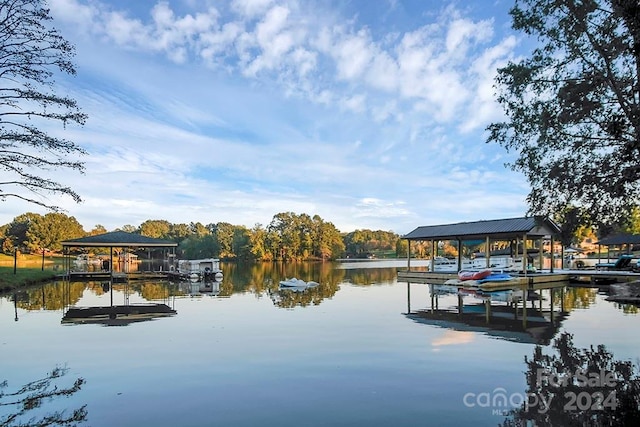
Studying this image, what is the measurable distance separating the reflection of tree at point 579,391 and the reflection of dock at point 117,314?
36.2ft

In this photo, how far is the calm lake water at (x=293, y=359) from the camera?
5906 millimetres

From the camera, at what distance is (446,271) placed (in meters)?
31.8

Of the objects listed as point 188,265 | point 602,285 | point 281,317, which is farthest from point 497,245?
point 281,317

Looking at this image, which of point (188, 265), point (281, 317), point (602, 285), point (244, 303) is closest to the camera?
point (281, 317)

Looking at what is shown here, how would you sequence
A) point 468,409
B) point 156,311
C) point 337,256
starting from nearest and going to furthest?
1. point 468,409
2. point 156,311
3. point 337,256

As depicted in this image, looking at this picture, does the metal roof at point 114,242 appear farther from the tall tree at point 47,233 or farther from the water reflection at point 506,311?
the tall tree at point 47,233

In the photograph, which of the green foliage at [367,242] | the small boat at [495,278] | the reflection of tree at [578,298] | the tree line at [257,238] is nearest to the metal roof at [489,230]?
the small boat at [495,278]

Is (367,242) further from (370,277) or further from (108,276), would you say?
(108,276)

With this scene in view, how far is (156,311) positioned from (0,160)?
22.6ft

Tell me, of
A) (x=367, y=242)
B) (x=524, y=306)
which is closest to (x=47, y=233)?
(x=367, y=242)

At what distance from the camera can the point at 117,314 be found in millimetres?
14922

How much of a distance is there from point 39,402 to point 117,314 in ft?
30.1

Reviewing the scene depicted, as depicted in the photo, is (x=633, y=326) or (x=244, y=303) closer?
(x=633, y=326)

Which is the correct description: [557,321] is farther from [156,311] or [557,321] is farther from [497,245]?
[497,245]
